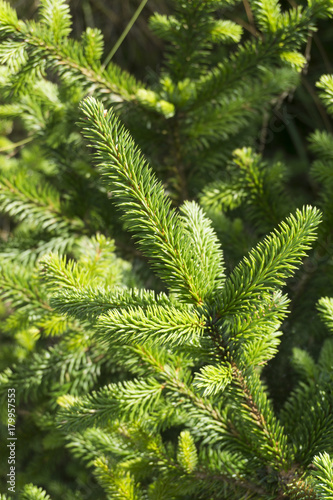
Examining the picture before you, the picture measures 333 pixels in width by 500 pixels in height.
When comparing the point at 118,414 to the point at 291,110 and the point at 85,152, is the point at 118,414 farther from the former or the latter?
the point at 291,110

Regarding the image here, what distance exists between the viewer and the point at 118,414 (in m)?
0.70

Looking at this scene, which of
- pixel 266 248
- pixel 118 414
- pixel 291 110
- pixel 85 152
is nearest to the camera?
pixel 266 248

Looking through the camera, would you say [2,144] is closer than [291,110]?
Yes

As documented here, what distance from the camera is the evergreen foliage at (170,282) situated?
1.91 ft

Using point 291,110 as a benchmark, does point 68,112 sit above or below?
below

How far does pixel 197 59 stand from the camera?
1000mm

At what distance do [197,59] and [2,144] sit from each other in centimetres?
74

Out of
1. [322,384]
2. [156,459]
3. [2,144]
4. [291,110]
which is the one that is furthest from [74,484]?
[291,110]

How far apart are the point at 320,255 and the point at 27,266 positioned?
66cm

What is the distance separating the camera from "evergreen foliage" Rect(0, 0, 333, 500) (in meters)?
0.58

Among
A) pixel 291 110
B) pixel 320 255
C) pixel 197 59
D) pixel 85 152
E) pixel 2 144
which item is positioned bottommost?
pixel 2 144

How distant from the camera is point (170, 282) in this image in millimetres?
593

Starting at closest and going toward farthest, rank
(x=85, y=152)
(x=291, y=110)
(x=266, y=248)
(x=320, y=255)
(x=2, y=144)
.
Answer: (x=266, y=248)
(x=320, y=255)
(x=85, y=152)
(x=2, y=144)
(x=291, y=110)

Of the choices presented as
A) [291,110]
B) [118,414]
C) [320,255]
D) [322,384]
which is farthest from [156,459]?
[291,110]
